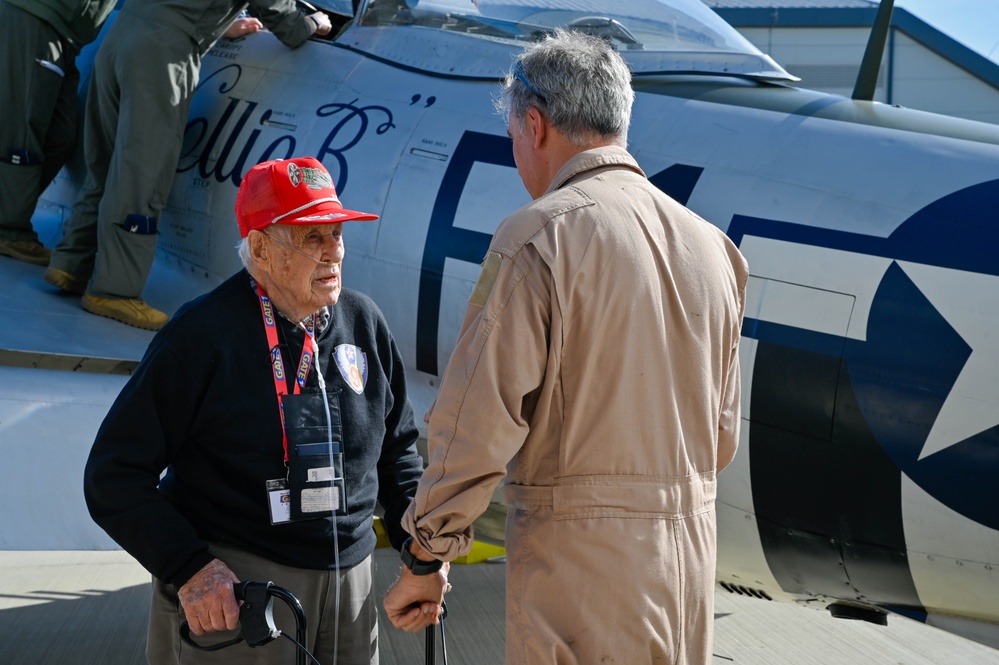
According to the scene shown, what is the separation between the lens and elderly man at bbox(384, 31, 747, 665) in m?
1.97

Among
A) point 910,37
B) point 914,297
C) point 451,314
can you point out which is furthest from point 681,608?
point 910,37

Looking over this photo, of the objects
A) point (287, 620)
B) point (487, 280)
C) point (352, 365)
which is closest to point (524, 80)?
point (487, 280)

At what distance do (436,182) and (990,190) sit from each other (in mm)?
2018

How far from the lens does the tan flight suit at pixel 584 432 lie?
1967mm

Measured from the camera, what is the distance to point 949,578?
2795mm

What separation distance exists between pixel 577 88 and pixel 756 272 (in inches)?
47.8

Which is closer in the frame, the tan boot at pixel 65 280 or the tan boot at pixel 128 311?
the tan boot at pixel 128 311

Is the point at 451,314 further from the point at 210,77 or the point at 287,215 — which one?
the point at 210,77

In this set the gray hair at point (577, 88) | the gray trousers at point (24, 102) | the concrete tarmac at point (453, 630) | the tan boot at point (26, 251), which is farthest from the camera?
the tan boot at point (26, 251)

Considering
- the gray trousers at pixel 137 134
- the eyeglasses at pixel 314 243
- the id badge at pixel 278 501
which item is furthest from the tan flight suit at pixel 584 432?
the gray trousers at pixel 137 134

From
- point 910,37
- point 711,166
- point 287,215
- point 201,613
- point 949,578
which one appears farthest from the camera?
point 910,37

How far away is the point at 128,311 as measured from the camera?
4754mm

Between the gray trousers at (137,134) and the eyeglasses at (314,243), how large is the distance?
2473mm

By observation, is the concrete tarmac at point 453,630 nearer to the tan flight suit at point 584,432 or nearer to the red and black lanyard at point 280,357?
the red and black lanyard at point 280,357
